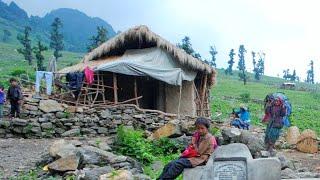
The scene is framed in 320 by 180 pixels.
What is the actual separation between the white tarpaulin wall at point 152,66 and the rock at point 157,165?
5.66 metres

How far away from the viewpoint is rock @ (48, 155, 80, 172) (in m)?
8.83

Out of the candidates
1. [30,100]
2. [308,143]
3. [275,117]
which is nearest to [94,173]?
[275,117]

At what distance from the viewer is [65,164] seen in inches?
350

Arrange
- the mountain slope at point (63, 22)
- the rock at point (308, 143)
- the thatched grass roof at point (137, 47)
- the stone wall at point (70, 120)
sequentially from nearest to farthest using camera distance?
the stone wall at point (70, 120) < the rock at point (308, 143) < the thatched grass roof at point (137, 47) < the mountain slope at point (63, 22)

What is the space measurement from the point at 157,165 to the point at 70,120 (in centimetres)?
490

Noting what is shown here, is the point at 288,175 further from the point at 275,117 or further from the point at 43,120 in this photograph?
the point at 43,120

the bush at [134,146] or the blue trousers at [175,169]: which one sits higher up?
the blue trousers at [175,169]

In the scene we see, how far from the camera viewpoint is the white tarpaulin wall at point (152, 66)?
51.9 ft

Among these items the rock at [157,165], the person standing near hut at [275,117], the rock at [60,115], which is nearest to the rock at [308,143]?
the person standing near hut at [275,117]

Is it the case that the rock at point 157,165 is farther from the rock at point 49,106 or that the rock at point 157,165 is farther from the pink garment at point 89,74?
the pink garment at point 89,74

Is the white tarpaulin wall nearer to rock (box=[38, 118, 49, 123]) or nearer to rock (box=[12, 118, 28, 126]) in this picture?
rock (box=[38, 118, 49, 123])

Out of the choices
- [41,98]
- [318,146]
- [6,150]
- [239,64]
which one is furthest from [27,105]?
[239,64]

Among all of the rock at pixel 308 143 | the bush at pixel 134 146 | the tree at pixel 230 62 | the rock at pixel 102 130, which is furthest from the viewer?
the tree at pixel 230 62

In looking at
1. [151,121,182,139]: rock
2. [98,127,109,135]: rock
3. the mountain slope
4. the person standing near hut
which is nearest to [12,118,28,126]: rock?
[98,127,109,135]: rock
